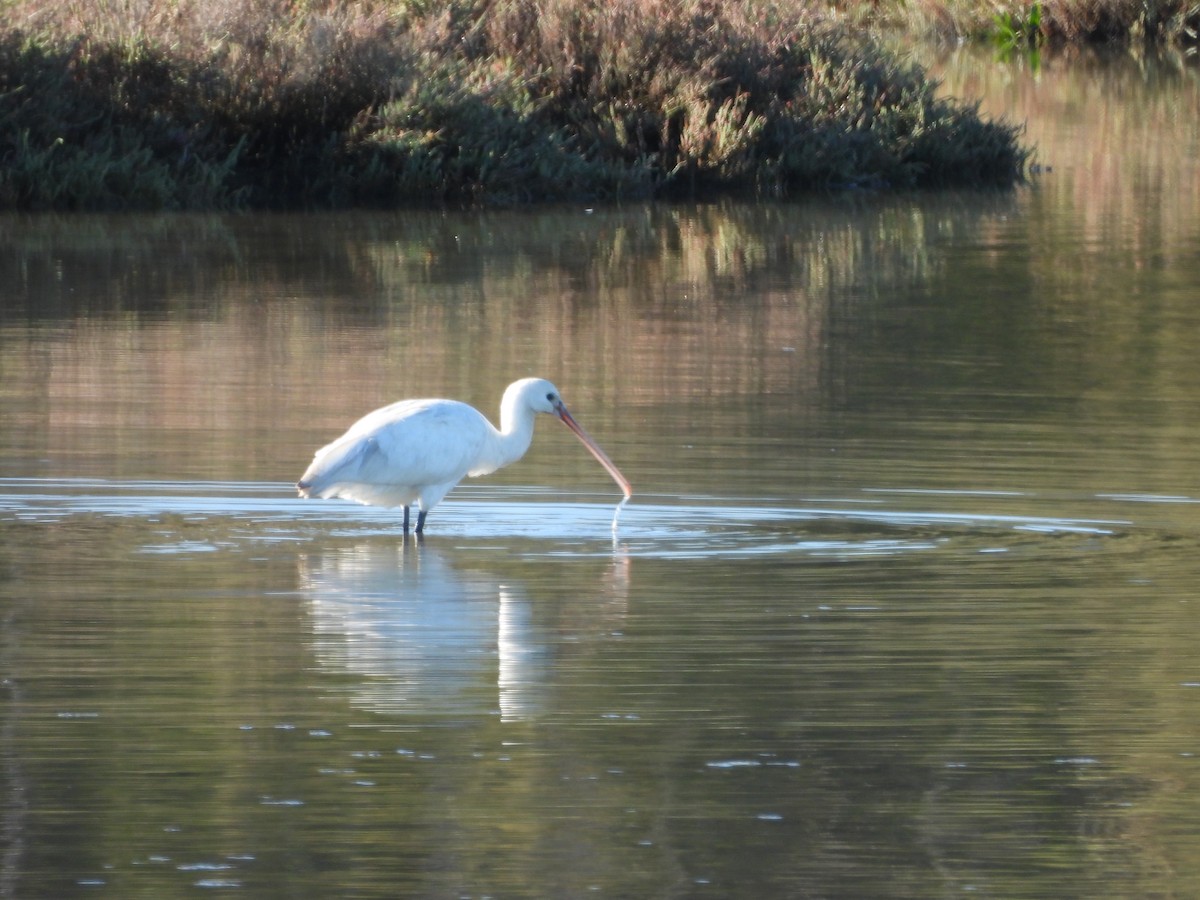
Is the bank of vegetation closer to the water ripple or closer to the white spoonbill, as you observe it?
the water ripple

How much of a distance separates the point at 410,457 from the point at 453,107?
51.6 ft

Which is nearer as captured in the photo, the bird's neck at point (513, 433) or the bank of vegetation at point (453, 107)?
the bird's neck at point (513, 433)

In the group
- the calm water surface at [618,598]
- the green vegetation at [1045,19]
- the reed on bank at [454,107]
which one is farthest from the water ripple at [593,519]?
the green vegetation at [1045,19]

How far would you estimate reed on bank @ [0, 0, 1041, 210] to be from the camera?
82.9ft

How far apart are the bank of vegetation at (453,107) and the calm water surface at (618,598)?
5779mm

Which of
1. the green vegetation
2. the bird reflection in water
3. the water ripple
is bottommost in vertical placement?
the bird reflection in water

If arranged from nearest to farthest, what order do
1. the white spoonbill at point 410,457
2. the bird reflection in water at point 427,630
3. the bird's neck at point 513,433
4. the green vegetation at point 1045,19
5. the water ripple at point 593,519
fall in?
the bird reflection in water at point 427,630, the water ripple at point 593,519, the white spoonbill at point 410,457, the bird's neck at point 513,433, the green vegetation at point 1045,19

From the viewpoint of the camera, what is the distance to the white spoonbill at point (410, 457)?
1028 cm

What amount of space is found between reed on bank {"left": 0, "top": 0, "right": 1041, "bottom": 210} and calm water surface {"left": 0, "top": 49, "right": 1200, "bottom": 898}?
5864 mm

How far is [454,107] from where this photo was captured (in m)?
25.7

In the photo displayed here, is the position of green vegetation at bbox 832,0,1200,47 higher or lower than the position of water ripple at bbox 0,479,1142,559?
higher

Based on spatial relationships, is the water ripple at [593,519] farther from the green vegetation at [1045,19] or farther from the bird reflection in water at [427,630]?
the green vegetation at [1045,19]

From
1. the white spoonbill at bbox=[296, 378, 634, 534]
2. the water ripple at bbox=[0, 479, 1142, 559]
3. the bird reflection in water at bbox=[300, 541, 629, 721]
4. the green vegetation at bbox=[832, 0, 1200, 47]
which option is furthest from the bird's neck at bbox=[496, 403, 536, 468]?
the green vegetation at bbox=[832, 0, 1200, 47]

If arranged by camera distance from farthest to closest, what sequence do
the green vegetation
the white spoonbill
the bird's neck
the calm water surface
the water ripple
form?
the green vegetation
the bird's neck
the white spoonbill
the water ripple
the calm water surface
